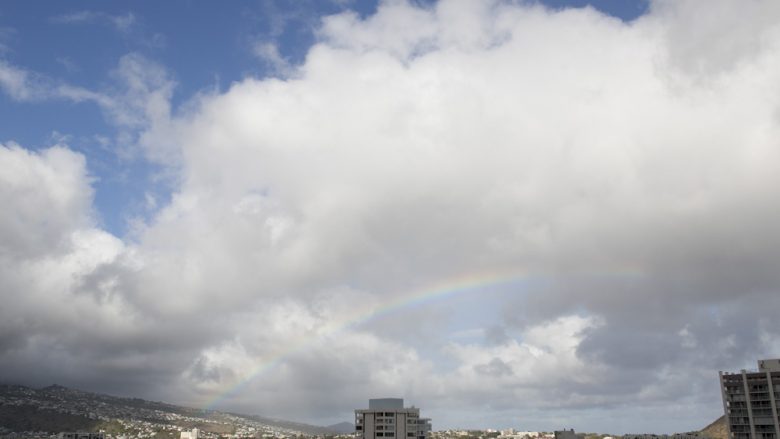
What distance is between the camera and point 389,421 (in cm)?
19125

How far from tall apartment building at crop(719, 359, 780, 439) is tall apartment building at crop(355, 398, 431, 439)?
92252 millimetres

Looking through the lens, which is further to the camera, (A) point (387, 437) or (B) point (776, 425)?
(A) point (387, 437)

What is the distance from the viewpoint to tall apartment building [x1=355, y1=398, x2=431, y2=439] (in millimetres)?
190625

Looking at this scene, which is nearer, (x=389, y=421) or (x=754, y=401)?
(x=754, y=401)

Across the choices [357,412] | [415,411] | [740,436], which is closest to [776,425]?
[740,436]

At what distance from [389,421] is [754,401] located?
10623cm

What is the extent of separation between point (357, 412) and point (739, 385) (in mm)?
114166

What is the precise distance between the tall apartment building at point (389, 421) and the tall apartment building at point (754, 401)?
92252 millimetres

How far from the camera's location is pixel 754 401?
6885 inches

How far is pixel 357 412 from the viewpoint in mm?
195000

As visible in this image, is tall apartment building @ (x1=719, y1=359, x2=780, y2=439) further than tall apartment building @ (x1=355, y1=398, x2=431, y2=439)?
No

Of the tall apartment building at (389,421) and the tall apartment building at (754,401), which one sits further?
the tall apartment building at (389,421)

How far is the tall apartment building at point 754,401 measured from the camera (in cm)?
17150

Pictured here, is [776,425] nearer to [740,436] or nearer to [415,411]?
[740,436]
